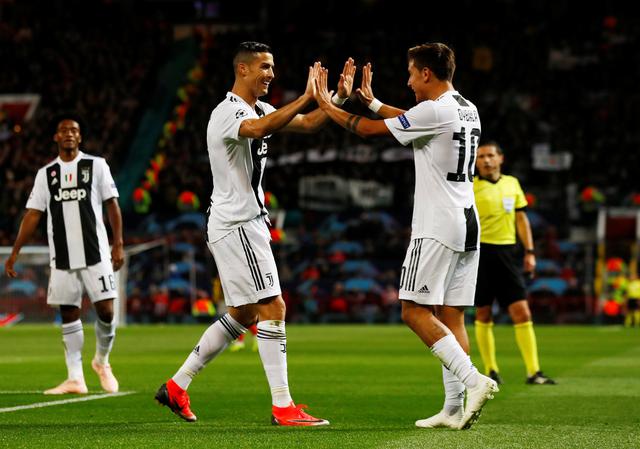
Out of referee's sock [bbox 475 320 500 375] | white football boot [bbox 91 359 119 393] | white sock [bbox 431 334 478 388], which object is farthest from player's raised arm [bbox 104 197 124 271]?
referee's sock [bbox 475 320 500 375]

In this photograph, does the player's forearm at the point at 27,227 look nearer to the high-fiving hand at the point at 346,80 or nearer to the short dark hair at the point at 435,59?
the high-fiving hand at the point at 346,80

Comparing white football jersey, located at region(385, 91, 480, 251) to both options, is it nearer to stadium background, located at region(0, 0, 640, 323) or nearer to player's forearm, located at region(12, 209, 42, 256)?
player's forearm, located at region(12, 209, 42, 256)

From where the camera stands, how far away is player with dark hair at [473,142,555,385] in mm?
12648

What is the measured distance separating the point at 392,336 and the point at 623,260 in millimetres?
10063

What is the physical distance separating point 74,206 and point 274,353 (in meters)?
3.36

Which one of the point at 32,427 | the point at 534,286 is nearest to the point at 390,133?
the point at 32,427

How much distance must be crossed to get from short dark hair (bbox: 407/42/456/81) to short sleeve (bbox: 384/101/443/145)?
0.27 metres

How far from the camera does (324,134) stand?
3784 cm

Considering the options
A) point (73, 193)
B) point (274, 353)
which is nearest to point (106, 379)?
point (73, 193)

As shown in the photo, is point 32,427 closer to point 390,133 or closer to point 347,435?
point 347,435

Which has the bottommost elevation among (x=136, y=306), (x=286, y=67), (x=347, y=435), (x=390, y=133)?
(x=136, y=306)

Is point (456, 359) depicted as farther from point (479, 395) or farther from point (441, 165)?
point (441, 165)

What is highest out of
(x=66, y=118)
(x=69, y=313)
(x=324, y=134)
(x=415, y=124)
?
(x=324, y=134)

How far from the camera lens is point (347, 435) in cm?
754
